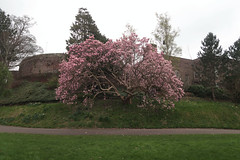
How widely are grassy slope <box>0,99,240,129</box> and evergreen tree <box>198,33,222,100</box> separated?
1051cm

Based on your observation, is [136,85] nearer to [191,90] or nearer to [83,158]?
[83,158]

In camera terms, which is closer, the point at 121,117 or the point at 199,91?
the point at 121,117

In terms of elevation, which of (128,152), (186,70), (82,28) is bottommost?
(128,152)

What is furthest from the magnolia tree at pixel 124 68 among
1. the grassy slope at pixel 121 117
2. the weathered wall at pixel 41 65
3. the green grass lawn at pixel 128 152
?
the weathered wall at pixel 41 65

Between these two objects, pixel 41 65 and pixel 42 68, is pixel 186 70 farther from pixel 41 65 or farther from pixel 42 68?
pixel 41 65

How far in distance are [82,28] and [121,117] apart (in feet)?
50.9

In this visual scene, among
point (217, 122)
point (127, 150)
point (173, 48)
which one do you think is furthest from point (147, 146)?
point (173, 48)

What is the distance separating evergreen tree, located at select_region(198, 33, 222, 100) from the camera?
2811 cm

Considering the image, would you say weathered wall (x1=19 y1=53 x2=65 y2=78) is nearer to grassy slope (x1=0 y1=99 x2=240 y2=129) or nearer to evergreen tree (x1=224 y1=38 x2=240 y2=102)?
grassy slope (x1=0 y1=99 x2=240 y2=129)

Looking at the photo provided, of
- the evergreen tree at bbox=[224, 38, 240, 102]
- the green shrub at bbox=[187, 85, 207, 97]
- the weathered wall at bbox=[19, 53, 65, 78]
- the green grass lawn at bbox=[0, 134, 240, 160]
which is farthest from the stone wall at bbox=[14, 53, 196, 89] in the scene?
the green grass lawn at bbox=[0, 134, 240, 160]

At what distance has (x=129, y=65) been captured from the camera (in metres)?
14.4

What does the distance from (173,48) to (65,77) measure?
61.7ft

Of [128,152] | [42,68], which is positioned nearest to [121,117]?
[128,152]

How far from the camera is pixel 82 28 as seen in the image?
24.4 meters
